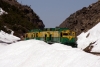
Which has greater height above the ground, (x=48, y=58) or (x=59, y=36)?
(x=59, y=36)

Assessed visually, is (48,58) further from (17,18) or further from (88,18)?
(17,18)

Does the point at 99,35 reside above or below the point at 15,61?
above

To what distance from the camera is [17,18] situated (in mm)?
97188

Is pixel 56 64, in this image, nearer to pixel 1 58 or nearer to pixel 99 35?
pixel 1 58

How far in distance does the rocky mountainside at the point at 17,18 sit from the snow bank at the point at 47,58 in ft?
180

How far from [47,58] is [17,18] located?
8003 centimetres

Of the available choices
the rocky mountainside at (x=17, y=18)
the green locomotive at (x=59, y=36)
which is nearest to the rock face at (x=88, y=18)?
the rocky mountainside at (x=17, y=18)

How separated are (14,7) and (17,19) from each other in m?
13.0

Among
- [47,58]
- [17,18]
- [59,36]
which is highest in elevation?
[17,18]

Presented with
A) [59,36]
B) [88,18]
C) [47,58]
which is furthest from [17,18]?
[47,58]

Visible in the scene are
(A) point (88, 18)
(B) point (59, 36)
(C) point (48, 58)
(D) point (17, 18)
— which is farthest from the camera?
(D) point (17, 18)

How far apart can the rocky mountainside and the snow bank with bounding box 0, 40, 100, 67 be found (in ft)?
180

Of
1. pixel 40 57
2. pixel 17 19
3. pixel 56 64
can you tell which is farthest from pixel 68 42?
pixel 17 19

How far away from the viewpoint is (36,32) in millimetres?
42938
